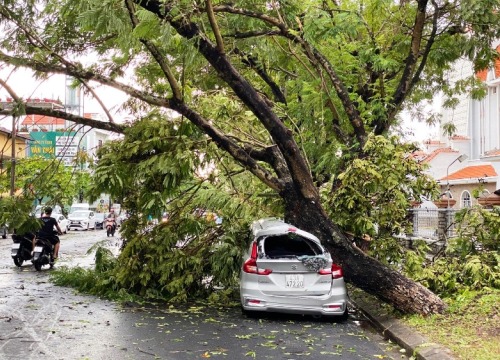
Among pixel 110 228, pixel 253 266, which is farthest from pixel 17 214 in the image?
pixel 110 228

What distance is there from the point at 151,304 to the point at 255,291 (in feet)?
8.30

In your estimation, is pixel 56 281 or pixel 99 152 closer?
pixel 99 152

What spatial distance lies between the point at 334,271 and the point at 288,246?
40.4 inches

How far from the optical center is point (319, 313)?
9570mm

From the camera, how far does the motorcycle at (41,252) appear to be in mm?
15922

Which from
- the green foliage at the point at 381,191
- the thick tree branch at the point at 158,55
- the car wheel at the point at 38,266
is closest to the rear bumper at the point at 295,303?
the green foliage at the point at 381,191

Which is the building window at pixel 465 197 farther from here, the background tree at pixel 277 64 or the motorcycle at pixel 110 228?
the motorcycle at pixel 110 228

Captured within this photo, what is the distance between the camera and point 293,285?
9.55 meters

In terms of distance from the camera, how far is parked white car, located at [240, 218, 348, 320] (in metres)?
9.52

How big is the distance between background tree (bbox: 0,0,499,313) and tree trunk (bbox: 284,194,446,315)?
0.02m

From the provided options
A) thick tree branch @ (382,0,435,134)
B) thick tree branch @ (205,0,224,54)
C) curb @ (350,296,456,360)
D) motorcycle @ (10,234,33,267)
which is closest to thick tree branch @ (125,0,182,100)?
thick tree branch @ (205,0,224,54)

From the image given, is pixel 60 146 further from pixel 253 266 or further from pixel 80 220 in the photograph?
pixel 80 220

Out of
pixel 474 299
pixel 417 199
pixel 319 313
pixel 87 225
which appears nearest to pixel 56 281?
pixel 319 313

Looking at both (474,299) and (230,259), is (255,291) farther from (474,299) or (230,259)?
(474,299)
